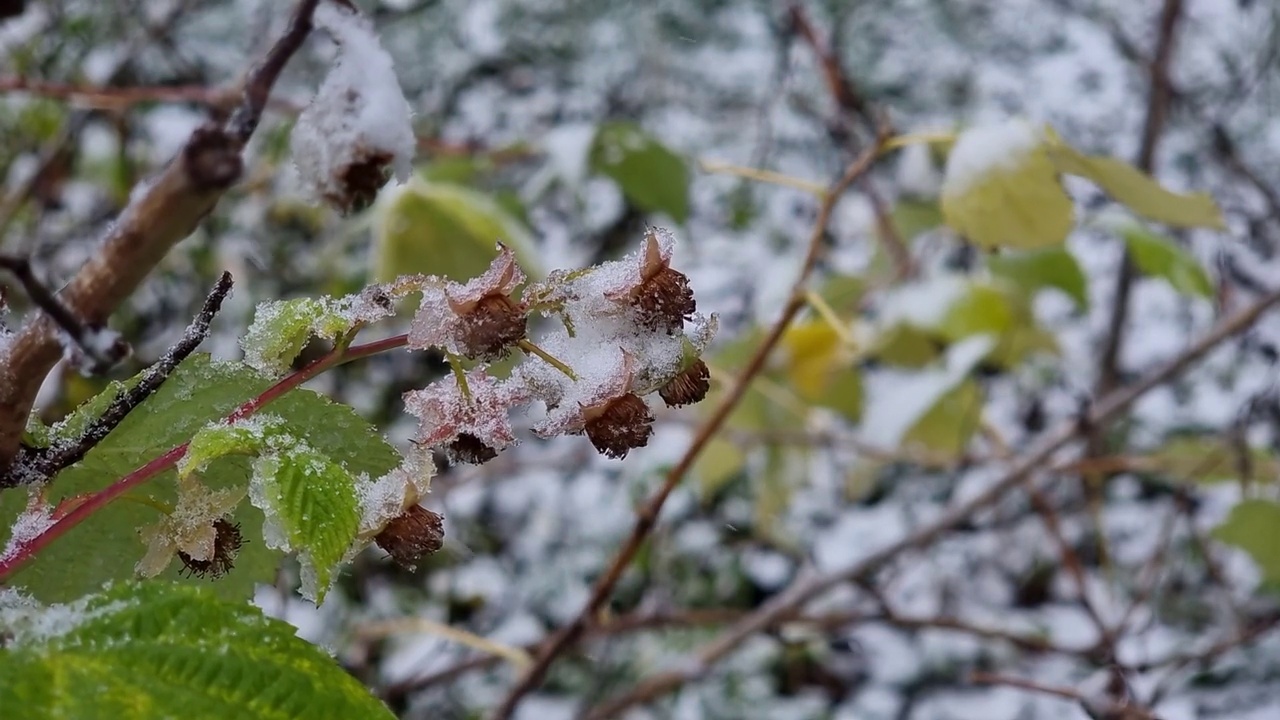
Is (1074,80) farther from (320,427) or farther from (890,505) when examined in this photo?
(320,427)

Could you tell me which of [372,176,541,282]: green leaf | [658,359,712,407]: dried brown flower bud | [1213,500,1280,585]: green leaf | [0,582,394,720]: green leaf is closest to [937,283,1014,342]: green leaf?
[1213,500,1280,585]: green leaf

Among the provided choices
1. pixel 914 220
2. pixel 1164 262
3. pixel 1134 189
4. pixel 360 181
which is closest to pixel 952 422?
pixel 914 220

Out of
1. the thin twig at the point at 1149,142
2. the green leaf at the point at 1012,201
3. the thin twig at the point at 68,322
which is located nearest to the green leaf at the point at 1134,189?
the green leaf at the point at 1012,201

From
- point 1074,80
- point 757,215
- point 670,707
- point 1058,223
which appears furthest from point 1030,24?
point 1058,223

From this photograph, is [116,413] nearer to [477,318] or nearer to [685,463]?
[477,318]

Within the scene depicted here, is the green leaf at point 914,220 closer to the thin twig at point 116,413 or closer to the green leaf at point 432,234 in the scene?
the green leaf at point 432,234
